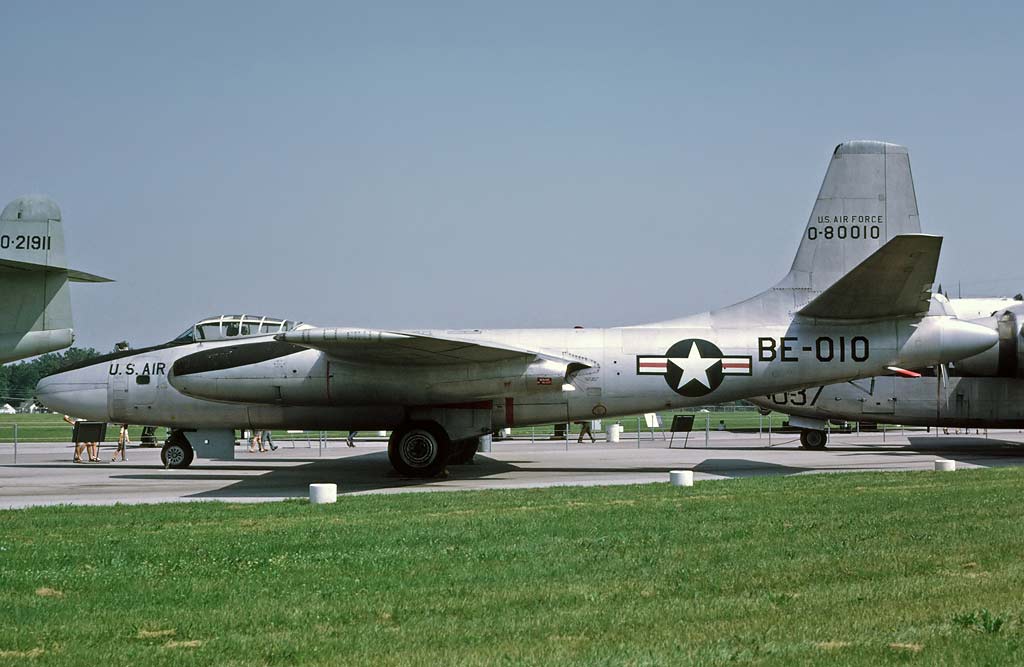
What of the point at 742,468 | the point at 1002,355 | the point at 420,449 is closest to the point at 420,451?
the point at 420,449

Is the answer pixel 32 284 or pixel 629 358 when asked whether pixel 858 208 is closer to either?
pixel 629 358

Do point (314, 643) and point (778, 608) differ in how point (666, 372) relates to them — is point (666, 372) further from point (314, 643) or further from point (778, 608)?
point (314, 643)

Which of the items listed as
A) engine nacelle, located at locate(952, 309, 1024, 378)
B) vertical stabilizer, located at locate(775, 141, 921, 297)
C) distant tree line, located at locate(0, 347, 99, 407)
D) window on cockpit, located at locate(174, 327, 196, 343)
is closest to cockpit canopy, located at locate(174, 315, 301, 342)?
window on cockpit, located at locate(174, 327, 196, 343)

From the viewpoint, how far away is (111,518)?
12.5m

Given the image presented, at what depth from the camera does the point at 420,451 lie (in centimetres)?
2017

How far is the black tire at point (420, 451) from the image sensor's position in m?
20.1

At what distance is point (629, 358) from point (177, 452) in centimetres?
1147

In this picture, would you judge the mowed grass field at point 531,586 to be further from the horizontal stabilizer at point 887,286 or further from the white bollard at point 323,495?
the horizontal stabilizer at point 887,286

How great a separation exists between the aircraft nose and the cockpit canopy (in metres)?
2.59

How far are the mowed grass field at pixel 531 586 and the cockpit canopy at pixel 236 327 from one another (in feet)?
31.0

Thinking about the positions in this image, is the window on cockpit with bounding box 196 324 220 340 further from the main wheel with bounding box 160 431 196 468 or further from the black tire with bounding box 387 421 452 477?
the black tire with bounding box 387 421 452 477

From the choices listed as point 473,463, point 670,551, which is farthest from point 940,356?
point 670,551

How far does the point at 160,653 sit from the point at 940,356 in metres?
17.8

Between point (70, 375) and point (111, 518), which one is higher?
point (70, 375)
